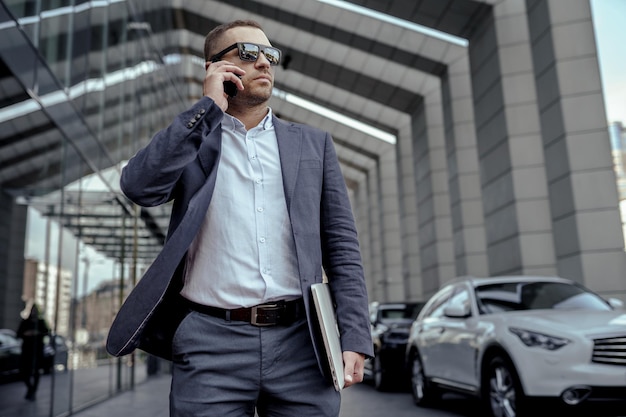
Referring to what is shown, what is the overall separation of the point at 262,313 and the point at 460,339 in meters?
6.49

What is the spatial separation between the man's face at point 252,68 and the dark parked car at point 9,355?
5.21 metres

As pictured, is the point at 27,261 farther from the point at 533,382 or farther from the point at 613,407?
the point at 613,407

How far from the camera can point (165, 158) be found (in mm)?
2020

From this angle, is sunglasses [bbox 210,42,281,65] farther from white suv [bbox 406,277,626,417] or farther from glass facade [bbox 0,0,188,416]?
white suv [bbox 406,277,626,417]

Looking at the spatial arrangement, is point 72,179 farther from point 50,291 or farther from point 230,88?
point 230,88

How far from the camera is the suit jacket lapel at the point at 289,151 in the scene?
224cm

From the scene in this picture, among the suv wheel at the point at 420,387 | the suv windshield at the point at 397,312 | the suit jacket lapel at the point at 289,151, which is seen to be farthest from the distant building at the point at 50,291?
the suv windshield at the point at 397,312

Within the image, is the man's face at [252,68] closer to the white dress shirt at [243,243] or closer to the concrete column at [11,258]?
the white dress shirt at [243,243]

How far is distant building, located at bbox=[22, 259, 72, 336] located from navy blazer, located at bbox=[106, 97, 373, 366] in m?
5.64

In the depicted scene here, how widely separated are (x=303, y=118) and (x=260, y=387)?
1160 inches

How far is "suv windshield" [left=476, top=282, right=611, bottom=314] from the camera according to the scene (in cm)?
775

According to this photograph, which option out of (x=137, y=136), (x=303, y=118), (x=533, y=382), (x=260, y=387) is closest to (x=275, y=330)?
(x=260, y=387)

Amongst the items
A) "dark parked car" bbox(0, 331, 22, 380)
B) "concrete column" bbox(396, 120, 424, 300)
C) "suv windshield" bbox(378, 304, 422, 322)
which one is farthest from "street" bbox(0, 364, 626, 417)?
"concrete column" bbox(396, 120, 424, 300)

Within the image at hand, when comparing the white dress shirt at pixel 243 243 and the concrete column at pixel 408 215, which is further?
the concrete column at pixel 408 215
